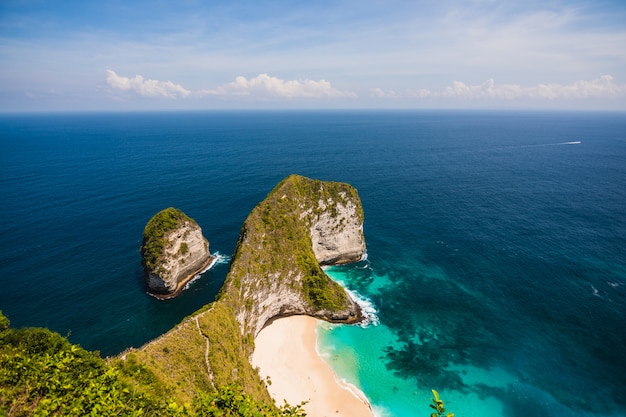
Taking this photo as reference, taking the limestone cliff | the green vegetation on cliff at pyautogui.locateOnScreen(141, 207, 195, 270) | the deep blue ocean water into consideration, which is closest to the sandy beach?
the deep blue ocean water

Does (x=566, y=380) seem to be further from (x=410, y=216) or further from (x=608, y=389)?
(x=410, y=216)

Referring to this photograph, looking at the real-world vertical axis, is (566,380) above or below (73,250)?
below

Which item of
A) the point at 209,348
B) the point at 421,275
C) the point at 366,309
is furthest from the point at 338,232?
the point at 209,348

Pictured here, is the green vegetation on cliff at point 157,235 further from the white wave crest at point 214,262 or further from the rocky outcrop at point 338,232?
the rocky outcrop at point 338,232

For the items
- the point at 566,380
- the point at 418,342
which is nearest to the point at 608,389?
the point at 566,380

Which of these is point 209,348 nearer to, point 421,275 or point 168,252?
point 168,252

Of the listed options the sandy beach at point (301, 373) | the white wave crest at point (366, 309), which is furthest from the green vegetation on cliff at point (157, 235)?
the white wave crest at point (366, 309)

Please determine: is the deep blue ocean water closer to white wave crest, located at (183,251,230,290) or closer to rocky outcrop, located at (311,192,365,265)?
white wave crest, located at (183,251,230,290)

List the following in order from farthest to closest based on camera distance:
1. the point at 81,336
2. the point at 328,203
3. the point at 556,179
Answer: the point at 556,179 < the point at 328,203 < the point at 81,336
